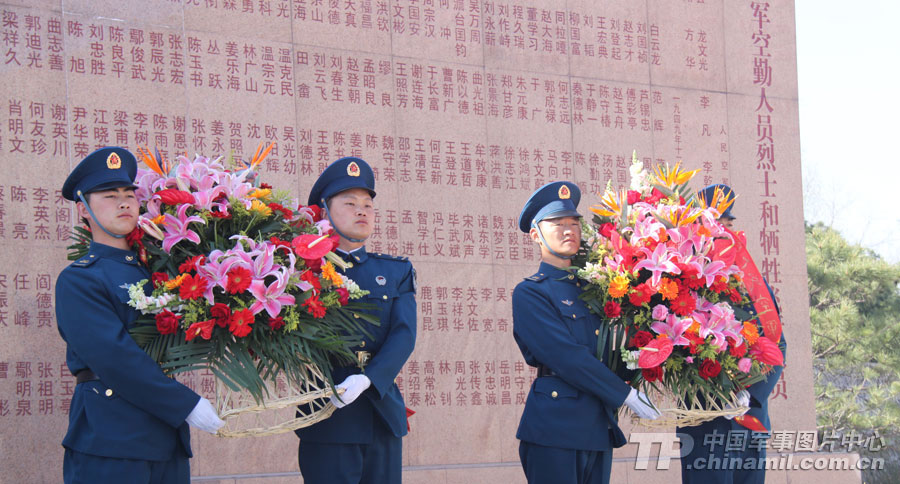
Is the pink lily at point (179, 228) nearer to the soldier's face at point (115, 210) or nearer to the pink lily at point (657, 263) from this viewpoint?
the soldier's face at point (115, 210)

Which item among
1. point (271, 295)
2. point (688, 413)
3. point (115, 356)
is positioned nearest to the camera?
point (115, 356)

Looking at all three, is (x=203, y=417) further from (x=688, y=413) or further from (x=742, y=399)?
(x=742, y=399)

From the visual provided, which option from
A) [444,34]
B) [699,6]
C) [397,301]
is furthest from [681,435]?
[699,6]

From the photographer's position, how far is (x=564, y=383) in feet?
12.3

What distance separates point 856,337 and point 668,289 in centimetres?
1088

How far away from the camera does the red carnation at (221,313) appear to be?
311 centimetres

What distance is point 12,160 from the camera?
15.9 ft

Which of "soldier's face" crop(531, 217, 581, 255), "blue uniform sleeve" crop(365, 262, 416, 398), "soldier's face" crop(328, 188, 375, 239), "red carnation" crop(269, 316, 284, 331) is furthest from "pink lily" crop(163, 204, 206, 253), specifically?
"soldier's face" crop(531, 217, 581, 255)

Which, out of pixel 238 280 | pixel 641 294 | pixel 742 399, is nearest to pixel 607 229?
pixel 641 294

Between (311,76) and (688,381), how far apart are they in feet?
9.76

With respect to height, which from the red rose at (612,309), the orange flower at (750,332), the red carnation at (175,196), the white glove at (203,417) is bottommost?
the white glove at (203,417)

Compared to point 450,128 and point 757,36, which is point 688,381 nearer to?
point 450,128

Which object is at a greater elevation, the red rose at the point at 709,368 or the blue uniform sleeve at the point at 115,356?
the blue uniform sleeve at the point at 115,356

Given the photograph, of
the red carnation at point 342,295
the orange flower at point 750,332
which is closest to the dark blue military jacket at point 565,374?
the orange flower at point 750,332
